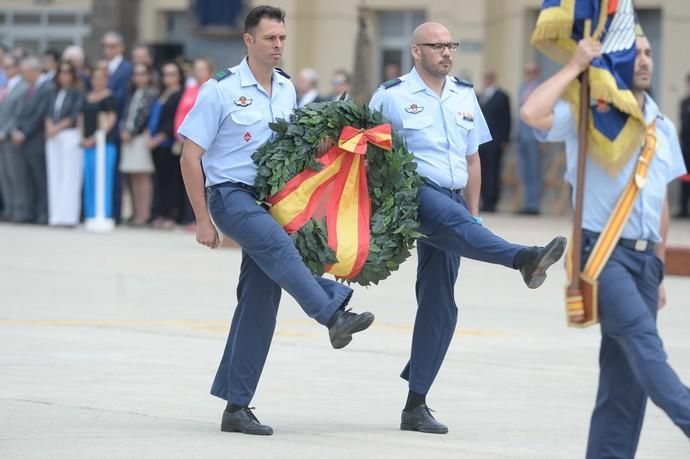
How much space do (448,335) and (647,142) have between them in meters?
2.20

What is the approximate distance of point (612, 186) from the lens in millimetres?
6711

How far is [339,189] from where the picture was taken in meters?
8.40

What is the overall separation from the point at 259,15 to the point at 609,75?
2255mm

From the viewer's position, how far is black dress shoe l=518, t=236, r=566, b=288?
7.71 m

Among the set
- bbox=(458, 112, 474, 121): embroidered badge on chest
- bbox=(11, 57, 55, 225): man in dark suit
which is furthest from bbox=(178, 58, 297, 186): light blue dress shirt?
bbox=(11, 57, 55, 225): man in dark suit

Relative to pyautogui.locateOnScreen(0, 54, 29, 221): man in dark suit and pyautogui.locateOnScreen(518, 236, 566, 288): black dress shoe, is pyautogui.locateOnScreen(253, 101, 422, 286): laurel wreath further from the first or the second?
pyautogui.locateOnScreen(0, 54, 29, 221): man in dark suit

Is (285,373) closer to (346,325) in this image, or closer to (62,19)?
(346,325)

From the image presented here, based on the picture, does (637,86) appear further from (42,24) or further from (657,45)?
(42,24)

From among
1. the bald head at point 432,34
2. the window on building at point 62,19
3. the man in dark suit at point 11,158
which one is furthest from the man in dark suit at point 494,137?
the bald head at point 432,34

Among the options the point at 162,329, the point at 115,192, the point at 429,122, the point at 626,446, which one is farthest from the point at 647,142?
the point at 115,192

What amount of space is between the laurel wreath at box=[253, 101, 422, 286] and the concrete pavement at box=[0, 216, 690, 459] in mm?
839

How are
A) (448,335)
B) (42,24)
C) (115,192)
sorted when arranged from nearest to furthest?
(448,335)
(115,192)
(42,24)

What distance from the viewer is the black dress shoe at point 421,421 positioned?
8.42 meters

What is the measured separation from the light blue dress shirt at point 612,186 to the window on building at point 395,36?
2550 centimetres
